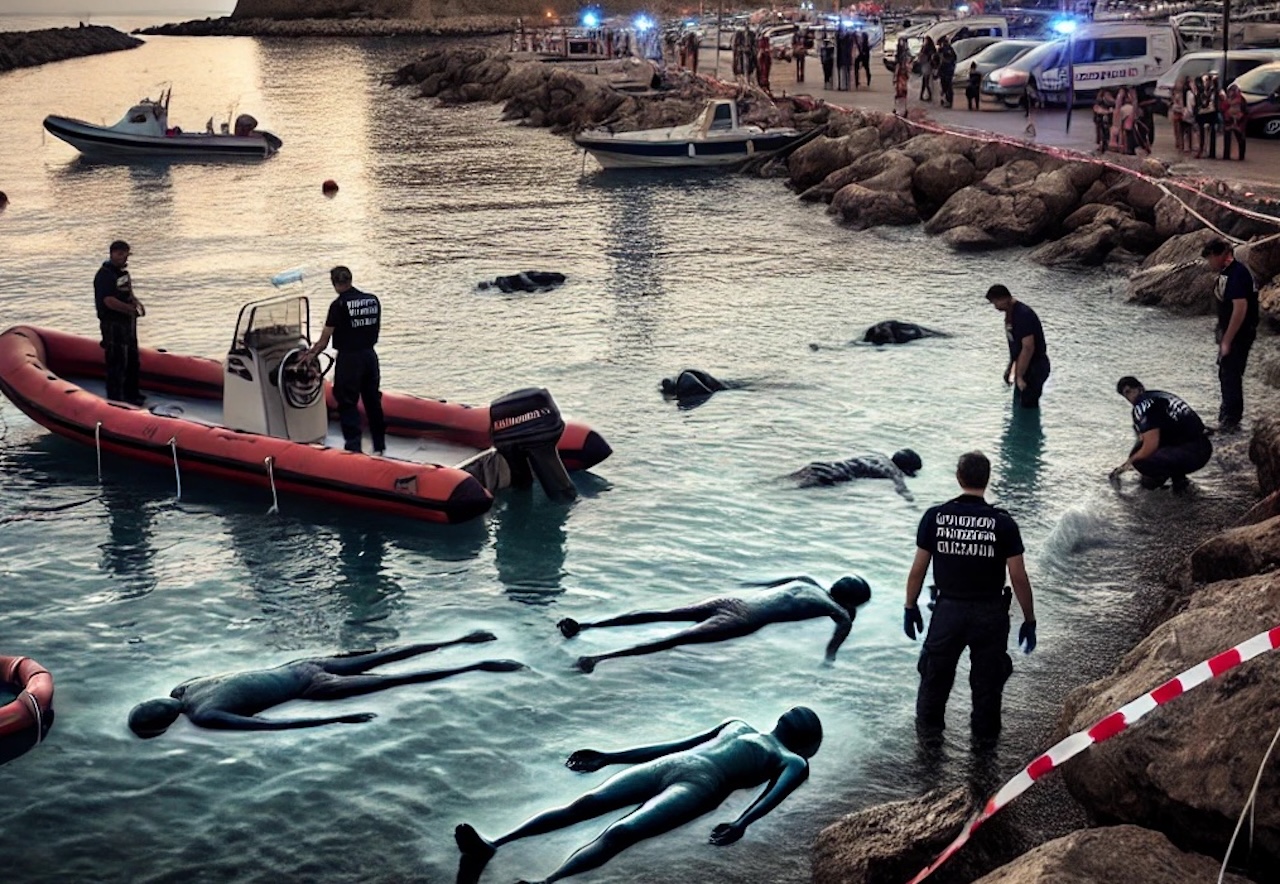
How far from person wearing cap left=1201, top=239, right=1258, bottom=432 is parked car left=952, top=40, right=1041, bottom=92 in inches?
1018

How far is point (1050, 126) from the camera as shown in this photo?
3447cm

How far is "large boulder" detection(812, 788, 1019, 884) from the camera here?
7.77m

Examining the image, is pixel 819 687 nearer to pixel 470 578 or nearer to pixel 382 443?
pixel 470 578

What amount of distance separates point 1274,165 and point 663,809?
73.6ft

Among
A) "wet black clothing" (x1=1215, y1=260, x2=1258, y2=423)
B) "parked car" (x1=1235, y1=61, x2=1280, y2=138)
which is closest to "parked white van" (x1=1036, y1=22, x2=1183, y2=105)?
"parked car" (x1=1235, y1=61, x2=1280, y2=138)

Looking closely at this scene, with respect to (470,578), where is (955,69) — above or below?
above

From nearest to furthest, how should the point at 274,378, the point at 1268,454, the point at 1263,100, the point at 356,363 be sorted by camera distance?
the point at 1268,454 < the point at 356,363 < the point at 274,378 < the point at 1263,100

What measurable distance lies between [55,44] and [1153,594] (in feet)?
395

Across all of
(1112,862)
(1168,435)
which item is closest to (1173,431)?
(1168,435)

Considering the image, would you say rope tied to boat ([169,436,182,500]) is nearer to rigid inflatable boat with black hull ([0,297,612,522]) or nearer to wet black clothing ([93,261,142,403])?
rigid inflatable boat with black hull ([0,297,612,522])

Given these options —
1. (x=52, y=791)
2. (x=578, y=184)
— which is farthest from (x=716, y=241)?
(x=52, y=791)

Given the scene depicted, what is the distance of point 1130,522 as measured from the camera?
1352cm

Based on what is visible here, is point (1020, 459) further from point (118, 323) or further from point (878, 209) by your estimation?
point (878, 209)

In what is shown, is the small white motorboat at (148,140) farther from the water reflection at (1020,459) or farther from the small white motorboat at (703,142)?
the water reflection at (1020,459)
